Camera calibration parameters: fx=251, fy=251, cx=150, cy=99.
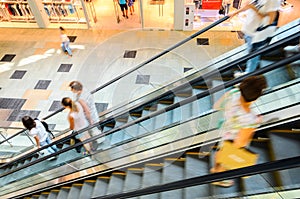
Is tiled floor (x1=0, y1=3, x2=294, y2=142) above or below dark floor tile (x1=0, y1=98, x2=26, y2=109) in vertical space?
above

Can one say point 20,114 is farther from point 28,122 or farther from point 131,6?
point 131,6

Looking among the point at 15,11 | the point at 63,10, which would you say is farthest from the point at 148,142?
the point at 15,11

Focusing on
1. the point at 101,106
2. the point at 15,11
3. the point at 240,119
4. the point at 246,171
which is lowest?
the point at 246,171

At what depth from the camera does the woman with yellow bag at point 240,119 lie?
178 cm

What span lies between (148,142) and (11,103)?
176 inches

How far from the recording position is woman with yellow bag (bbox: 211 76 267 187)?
1.78 meters

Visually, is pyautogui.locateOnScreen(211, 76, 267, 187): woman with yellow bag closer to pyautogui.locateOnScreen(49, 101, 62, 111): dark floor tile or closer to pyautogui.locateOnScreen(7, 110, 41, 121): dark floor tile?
pyautogui.locateOnScreen(49, 101, 62, 111): dark floor tile

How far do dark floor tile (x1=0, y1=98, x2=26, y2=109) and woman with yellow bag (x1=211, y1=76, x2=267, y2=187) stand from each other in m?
5.30

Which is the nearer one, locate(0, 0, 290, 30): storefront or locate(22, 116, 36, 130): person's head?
locate(22, 116, 36, 130): person's head

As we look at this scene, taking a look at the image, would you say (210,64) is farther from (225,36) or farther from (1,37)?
(1,37)

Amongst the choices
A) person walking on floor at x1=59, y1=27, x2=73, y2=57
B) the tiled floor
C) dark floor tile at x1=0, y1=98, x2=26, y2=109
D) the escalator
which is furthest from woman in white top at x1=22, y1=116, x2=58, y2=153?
person walking on floor at x1=59, y1=27, x2=73, y2=57

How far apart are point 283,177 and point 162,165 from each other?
49.4 inches

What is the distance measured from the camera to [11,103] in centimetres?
596

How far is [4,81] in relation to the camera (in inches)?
256
